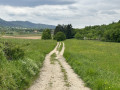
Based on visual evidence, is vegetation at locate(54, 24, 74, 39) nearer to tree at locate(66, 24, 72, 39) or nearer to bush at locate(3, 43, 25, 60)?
tree at locate(66, 24, 72, 39)

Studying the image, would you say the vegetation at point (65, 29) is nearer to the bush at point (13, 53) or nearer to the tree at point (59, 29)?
the tree at point (59, 29)

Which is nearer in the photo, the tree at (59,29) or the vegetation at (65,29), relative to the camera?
the tree at (59,29)

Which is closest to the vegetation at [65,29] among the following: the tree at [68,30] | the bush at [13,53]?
the tree at [68,30]

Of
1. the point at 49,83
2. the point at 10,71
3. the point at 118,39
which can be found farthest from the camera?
the point at 118,39

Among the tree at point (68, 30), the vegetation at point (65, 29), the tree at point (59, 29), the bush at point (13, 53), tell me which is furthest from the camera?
the tree at point (68, 30)

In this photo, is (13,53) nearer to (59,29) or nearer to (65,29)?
(59,29)

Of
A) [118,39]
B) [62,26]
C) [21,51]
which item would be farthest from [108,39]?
[21,51]

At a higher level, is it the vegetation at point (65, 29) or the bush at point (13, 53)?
the vegetation at point (65, 29)

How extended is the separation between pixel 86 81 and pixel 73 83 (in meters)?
1.01

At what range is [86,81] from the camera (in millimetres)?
12508

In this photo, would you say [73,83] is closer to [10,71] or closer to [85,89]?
[85,89]

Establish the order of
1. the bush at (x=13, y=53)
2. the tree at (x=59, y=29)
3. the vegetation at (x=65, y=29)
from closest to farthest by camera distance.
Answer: the bush at (x=13, y=53)
the tree at (x=59, y=29)
the vegetation at (x=65, y=29)

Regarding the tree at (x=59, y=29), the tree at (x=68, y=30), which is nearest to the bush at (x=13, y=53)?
the tree at (x=59, y=29)

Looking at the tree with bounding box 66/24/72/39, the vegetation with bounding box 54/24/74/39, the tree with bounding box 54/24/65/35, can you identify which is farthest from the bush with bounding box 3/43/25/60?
the tree with bounding box 66/24/72/39
